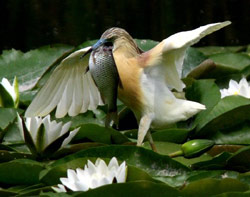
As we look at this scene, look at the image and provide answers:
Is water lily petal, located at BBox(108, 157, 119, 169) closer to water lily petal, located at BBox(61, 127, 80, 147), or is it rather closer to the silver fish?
the silver fish

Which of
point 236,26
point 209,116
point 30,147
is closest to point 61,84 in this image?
point 30,147

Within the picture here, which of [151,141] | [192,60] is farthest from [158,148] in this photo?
[192,60]

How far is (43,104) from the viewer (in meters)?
2.84

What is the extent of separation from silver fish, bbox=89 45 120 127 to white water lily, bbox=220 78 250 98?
65 cm

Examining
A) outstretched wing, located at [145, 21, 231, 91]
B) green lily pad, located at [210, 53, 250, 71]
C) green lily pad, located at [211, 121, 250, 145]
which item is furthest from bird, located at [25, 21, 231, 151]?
green lily pad, located at [210, 53, 250, 71]

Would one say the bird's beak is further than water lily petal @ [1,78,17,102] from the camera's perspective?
No

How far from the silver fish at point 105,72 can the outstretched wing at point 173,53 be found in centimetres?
15

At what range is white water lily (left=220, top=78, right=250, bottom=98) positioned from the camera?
2912 millimetres

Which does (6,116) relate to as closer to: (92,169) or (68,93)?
(68,93)

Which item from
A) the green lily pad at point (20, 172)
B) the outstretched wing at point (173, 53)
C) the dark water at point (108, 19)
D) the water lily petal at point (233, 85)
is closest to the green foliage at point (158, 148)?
the green lily pad at point (20, 172)

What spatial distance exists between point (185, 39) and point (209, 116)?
0.45m

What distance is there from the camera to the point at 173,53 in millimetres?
2490

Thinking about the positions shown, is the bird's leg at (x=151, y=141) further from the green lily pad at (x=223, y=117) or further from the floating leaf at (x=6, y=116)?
the floating leaf at (x=6, y=116)

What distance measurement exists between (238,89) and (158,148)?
0.49 metres
